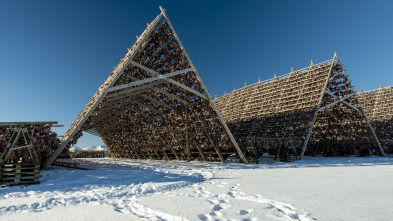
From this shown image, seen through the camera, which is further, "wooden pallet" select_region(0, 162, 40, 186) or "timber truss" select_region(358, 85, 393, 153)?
"timber truss" select_region(358, 85, 393, 153)

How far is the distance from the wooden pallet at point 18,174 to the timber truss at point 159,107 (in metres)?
2.39

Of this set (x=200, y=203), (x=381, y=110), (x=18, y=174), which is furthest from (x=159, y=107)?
(x=381, y=110)

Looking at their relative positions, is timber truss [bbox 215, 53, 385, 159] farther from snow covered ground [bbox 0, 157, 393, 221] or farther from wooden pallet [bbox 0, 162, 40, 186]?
wooden pallet [bbox 0, 162, 40, 186]

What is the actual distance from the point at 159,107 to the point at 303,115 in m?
10.8

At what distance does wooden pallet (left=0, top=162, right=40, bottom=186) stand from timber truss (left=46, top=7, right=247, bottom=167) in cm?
239

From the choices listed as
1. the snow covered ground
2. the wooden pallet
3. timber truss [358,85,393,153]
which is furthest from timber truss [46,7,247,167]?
timber truss [358,85,393,153]

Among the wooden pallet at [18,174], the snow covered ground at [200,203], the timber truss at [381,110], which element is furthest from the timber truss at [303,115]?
the wooden pallet at [18,174]

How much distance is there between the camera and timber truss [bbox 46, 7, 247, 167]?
1080 centimetres

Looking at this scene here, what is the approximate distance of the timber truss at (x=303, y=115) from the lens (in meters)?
17.1

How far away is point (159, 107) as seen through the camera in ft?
55.0

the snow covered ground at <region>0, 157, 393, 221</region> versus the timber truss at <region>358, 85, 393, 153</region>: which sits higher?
the timber truss at <region>358, 85, 393, 153</region>

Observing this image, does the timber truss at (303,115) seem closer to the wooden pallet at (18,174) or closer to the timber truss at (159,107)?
the timber truss at (159,107)

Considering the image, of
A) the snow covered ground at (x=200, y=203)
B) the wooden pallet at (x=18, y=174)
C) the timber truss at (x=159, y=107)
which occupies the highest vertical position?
the timber truss at (x=159, y=107)

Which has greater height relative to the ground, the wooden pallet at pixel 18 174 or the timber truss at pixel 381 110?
the timber truss at pixel 381 110
